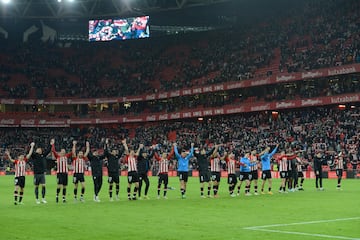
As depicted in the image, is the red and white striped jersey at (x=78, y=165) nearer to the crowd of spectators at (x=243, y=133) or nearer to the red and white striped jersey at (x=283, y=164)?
the red and white striped jersey at (x=283, y=164)

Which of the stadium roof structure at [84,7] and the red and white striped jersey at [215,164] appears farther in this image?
the stadium roof structure at [84,7]

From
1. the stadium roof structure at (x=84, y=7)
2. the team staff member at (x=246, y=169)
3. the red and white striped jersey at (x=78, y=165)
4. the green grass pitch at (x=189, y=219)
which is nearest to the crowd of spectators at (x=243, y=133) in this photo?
the stadium roof structure at (x=84, y=7)

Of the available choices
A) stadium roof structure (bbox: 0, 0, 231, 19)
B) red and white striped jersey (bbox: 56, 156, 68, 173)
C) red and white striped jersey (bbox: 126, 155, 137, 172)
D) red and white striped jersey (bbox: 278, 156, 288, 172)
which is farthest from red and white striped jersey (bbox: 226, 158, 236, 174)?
stadium roof structure (bbox: 0, 0, 231, 19)

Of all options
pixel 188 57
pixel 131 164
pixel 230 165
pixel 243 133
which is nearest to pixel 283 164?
pixel 230 165

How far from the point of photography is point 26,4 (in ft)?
265

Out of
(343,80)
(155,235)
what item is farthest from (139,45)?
(155,235)

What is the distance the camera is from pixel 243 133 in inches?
2596

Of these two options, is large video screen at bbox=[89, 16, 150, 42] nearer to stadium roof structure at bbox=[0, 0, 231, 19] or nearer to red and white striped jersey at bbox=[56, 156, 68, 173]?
stadium roof structure at bbox=[0, 0, 231, 19]

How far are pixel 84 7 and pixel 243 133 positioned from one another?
29.0 m

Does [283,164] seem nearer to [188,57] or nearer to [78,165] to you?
[78,165]

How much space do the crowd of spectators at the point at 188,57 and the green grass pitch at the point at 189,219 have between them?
37.1 metres

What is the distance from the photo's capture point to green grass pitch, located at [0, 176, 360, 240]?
15406 mm

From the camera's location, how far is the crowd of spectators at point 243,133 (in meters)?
53.9

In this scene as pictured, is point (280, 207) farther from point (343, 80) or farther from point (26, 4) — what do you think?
point (26, 4)
